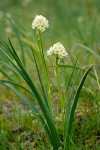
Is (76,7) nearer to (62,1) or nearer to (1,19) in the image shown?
(62,1)

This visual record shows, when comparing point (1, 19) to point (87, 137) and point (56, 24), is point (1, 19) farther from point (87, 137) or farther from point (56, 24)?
point (87, 137)

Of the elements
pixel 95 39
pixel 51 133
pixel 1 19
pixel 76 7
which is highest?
pixel 76 7

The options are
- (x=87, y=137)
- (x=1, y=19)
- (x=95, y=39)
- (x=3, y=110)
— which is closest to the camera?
(x=87, y=137)

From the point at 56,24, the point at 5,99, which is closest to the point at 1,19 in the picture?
the point at 56,24

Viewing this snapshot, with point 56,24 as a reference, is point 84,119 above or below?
below

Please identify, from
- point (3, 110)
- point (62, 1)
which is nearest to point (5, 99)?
point (3, 110)

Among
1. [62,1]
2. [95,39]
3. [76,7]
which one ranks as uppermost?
[62,1]

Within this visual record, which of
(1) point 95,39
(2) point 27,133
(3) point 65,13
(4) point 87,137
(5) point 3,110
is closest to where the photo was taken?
(4) point 87,137

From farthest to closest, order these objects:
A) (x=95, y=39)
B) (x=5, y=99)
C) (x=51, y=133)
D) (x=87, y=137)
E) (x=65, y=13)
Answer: (x=65, y=13) → (x=95, y=39) → (x=5, y=99) → (x=87, y=137) → (x=51, y=133)

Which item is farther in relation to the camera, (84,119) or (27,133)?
(27,133)
